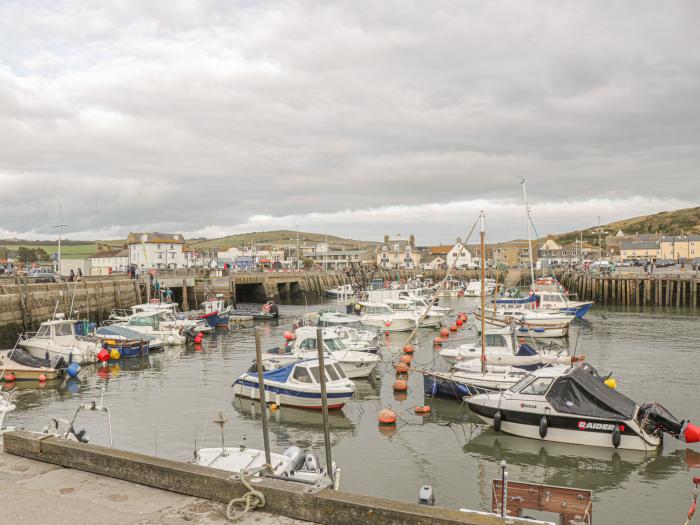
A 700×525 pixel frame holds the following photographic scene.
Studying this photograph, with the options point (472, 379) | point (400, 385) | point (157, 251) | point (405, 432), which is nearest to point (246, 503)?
point (405, 432)

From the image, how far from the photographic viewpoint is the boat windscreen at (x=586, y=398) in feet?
59.7

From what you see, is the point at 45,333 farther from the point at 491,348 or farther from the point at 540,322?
the point at 540,322

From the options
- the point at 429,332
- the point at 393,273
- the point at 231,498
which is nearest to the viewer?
the point at 231,498

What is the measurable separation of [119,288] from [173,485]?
4999cm

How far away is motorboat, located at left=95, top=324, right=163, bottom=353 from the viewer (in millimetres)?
37312

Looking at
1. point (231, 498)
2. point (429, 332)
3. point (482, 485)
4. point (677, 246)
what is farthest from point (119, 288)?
point (677, 246)

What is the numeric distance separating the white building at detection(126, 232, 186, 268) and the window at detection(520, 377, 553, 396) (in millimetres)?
101513

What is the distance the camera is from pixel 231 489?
8.31 m

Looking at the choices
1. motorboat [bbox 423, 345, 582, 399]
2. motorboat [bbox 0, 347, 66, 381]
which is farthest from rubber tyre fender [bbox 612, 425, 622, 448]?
motorboat [bbox 0, 347, 66, 381]

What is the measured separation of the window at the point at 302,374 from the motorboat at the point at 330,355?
372 centimetres

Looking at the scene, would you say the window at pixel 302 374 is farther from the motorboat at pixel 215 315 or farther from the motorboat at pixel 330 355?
the motorboat at pixel 215 315

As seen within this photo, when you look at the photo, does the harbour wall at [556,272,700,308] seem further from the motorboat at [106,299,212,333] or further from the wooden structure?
the wooden structure

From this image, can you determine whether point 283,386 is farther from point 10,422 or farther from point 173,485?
point 173,485

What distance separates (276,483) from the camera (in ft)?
27.4
